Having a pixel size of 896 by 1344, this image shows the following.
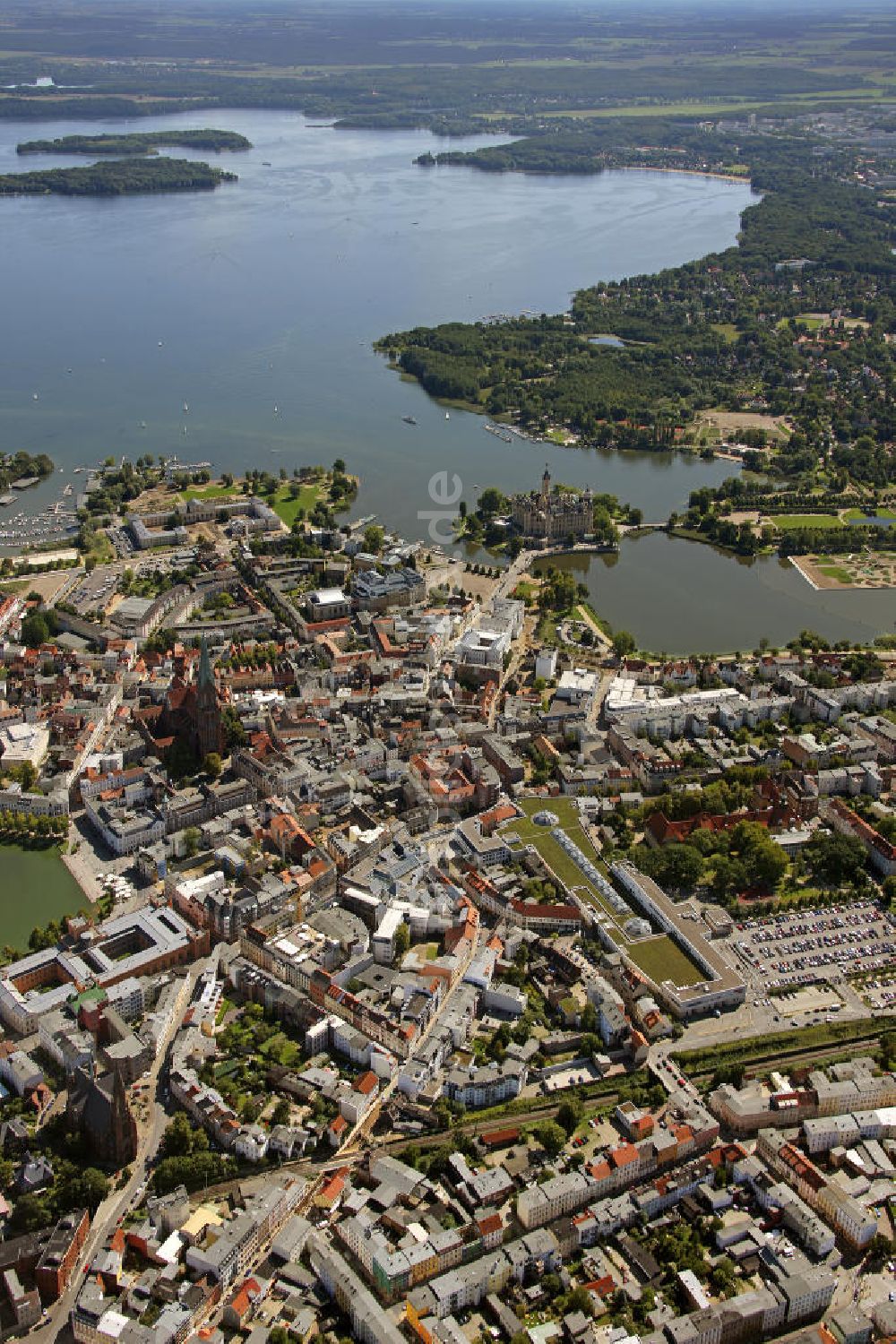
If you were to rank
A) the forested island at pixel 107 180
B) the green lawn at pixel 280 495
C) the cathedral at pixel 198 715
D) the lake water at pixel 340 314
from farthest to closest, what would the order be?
the forested island at pixel 107 180 < the green lawn at pixel 280 495 < the lake water at pixel 340 314 < the cathedral at pixel 198 715

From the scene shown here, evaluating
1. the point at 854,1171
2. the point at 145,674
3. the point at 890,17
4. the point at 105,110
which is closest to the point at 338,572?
the point at 145,674

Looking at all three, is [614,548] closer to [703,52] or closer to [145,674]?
[145,674]

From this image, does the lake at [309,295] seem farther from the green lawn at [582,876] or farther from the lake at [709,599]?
the green lawn at [582,876]

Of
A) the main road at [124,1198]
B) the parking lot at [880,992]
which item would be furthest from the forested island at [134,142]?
the parking lot at [880,992]

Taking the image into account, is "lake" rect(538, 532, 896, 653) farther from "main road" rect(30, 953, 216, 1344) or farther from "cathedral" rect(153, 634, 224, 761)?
"main road" rect(30, 953, 216, 1344)

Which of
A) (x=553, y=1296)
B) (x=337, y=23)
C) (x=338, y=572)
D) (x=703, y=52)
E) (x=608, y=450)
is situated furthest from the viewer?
(x=337, y=23)

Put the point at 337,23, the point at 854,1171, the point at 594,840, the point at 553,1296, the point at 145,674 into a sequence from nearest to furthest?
the point at 553,1296
the point at 854,1171
the point at 594,840
the point at 145,674
the point at 337,23

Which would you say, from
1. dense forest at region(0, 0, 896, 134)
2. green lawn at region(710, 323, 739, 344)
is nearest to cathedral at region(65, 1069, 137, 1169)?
green lawn at region(710, 323, 739, 344)
